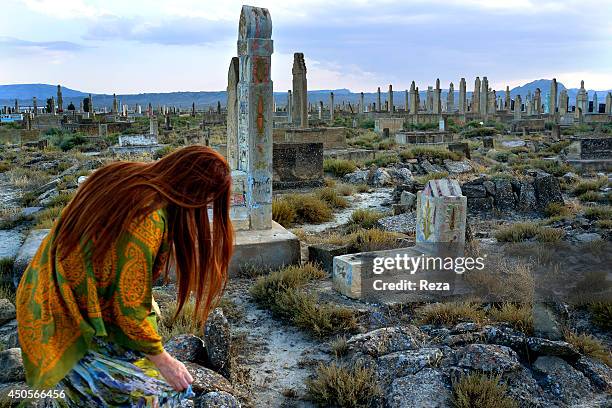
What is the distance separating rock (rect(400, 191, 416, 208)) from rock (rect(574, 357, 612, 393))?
7.00 m

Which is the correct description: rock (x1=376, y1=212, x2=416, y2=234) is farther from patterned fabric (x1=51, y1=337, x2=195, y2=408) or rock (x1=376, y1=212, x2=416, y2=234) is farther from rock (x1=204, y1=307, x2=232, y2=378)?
patterned fabric (x1=51, y1=337, x2=195, y2=408)

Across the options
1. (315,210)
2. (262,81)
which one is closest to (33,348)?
(262,81)

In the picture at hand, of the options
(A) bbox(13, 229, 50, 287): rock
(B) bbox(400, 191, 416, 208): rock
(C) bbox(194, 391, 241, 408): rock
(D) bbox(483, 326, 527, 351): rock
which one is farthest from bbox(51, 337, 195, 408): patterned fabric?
(B) bbox(400, 191, 416, 208): rock

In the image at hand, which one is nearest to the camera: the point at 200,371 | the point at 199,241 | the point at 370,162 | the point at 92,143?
the point at 199,241

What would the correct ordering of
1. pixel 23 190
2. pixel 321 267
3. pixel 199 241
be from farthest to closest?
pixel 23 190
pixel 321 267
pixel 199 241

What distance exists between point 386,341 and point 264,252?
310 centimetres

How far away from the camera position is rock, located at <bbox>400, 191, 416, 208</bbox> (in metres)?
11.8

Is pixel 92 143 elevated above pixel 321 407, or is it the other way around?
pixel 92 143

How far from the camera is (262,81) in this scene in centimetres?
833

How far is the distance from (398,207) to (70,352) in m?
9.49

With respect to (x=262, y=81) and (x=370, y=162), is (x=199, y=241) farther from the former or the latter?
(x=370, y=162)

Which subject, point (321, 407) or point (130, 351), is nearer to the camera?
point (130, 351)

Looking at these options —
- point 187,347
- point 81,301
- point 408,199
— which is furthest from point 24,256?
point 408,199

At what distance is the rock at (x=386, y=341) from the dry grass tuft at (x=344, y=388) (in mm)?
371
